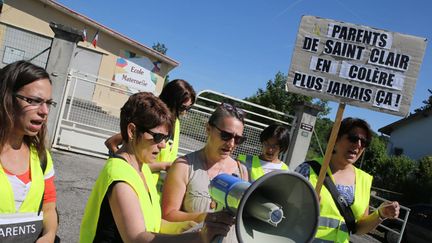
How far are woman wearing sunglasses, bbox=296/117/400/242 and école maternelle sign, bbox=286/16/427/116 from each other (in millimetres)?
397

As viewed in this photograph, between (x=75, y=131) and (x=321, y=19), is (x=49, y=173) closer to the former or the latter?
(x=321, y=19)

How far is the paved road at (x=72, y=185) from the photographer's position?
5125 millimetres

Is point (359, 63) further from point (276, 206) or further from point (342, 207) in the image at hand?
point (276, 206)

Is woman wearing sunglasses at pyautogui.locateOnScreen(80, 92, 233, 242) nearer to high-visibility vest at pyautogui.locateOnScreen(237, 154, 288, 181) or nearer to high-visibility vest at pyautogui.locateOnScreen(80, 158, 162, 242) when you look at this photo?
high-visibility vest at pyautogui.locateOnScreen(80, 158, 162, 242)

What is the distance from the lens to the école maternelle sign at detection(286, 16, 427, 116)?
11.1ft

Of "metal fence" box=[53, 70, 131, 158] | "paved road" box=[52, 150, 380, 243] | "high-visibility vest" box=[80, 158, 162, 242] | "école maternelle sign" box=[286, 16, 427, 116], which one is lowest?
"paved road" box=[52, 150, 380, 243]

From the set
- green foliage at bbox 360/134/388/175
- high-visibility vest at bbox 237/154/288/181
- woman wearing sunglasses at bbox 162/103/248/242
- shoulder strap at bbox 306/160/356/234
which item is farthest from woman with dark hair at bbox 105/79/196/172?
green foliage at bbox 360/134/388/175

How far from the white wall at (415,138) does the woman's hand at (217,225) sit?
28653 millimetres

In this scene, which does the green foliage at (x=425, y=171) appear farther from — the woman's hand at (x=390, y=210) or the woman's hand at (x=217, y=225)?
the woman's hand at (x=217, y=225)

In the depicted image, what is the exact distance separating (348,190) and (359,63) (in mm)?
1052

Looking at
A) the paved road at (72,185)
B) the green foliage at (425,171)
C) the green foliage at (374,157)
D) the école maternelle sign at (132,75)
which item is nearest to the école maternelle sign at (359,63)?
the paved road at (72,185)

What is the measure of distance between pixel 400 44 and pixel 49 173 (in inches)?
109

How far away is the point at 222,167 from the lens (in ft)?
8.57

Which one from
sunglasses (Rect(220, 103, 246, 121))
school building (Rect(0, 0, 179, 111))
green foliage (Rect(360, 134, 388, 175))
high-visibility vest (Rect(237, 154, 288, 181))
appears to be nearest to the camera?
sunglasses (Rect(220, 103, 246, 121))
